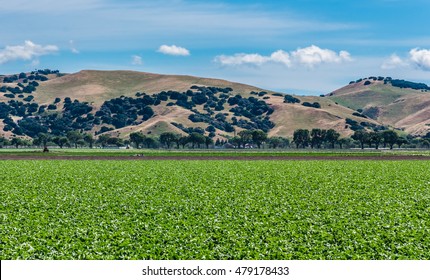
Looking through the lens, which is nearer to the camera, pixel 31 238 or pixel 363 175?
pixel 31 238

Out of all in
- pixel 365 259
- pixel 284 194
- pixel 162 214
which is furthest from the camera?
pixel 284 194

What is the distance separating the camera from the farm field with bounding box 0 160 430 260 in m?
28.4

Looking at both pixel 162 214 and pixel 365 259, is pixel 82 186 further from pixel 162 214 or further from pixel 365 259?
pixel 365 259

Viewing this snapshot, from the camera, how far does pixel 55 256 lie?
27.3m

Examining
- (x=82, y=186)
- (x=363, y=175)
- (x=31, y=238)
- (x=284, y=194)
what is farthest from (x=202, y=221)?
(x=363, y=175)

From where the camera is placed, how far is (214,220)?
3584 cm

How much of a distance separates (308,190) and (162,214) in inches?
767

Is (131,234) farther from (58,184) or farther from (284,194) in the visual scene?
(58,184)

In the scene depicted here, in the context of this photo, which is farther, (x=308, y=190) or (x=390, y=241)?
(x=308, y=190)

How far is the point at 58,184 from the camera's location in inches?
2375

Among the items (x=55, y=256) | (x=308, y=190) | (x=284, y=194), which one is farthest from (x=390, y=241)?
(x=308, y=190)

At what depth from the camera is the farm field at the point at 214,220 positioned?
93.0 ft
